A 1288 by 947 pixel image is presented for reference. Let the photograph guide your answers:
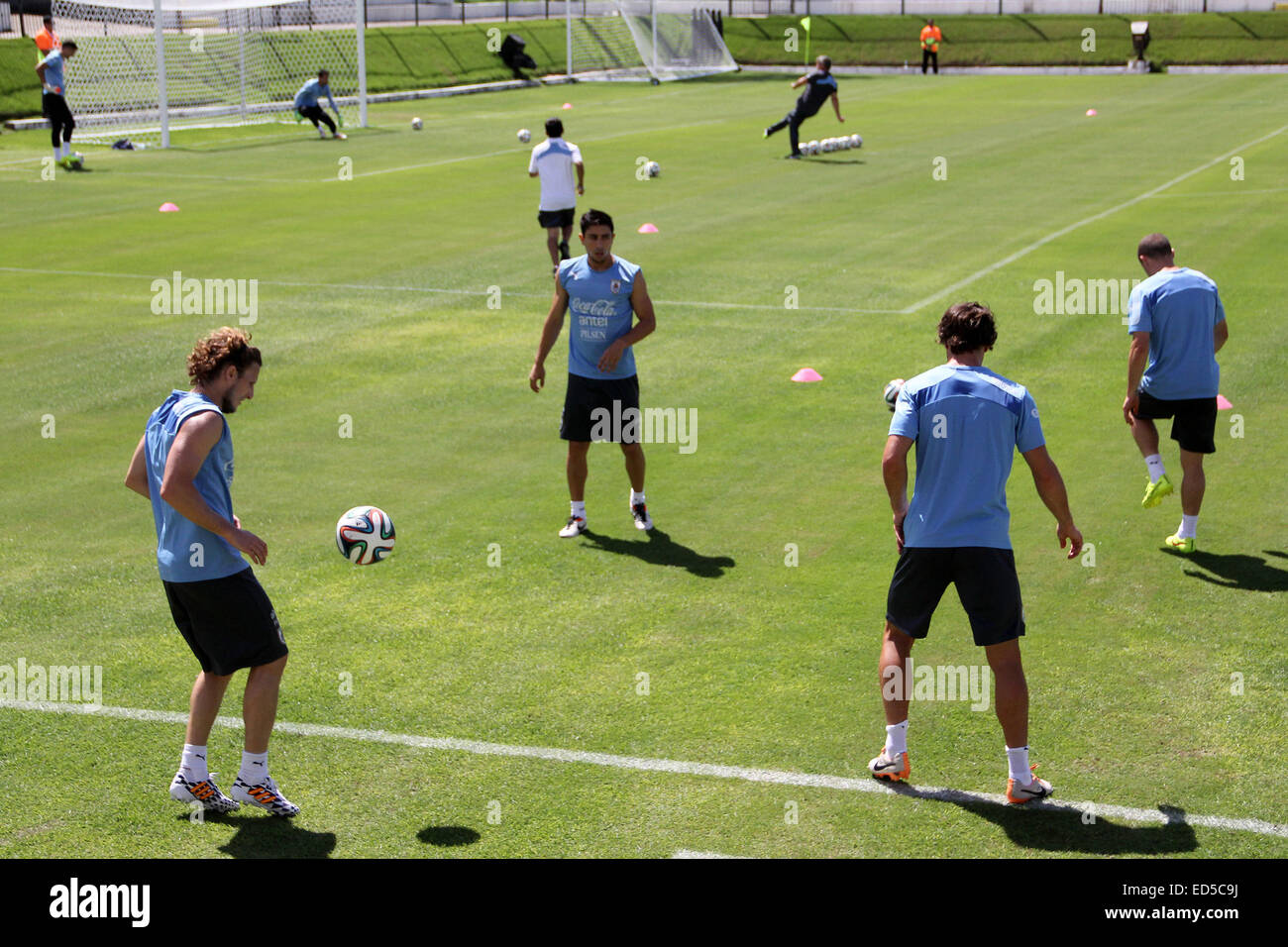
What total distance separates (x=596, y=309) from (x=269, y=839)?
503 centimetres

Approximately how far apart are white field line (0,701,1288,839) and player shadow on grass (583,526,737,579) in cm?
273

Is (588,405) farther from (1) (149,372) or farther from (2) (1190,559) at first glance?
(1) (149,372)

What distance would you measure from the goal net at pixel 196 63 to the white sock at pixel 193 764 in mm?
32288

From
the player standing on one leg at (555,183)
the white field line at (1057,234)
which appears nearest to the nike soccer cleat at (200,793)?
the white field line at (1057,234)

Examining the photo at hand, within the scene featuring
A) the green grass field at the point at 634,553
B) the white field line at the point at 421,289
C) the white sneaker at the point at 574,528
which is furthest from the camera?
the white field line at the point at 421,289

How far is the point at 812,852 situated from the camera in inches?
248

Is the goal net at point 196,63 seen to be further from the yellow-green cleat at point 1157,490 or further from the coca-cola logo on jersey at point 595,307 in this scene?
the yellow-green cleat at point 1157,490

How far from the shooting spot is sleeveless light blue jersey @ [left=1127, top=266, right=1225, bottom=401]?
9.77m

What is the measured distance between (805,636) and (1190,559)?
3111 mm

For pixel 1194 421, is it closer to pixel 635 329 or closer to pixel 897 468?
pixel 635 329

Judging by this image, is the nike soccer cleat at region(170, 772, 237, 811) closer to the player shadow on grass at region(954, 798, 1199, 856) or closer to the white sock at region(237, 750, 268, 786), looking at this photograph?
the white sock at region(237, 750, 268, 786)

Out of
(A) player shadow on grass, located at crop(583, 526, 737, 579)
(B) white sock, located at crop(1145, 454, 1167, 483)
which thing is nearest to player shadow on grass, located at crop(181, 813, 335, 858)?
(A) player shadow on grass, located at crop(583, 526, 737, 579)

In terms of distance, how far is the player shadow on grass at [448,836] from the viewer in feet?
21.0

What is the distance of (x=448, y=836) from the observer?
6453mm
